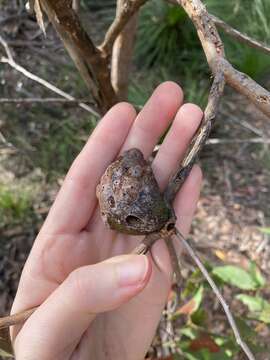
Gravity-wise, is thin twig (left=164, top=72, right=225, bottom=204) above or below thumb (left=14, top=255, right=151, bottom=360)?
above

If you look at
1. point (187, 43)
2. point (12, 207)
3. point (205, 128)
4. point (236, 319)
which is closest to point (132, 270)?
point (205, 128)

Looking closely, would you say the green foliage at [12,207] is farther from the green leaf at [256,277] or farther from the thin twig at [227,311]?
the thin twig at [227,311]

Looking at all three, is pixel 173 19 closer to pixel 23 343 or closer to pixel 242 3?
pixel 242 3

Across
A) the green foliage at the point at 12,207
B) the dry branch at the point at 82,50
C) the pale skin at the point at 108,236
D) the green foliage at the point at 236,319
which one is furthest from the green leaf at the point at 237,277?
the green foliage at the point at 12,207

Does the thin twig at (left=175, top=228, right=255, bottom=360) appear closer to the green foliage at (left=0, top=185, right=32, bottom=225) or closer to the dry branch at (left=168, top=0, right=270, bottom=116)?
the dry branch at (left=168, top=0, right=270, bottom=116)

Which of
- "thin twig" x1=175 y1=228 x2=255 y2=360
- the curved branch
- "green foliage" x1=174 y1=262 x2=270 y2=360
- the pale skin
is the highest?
the curved branch

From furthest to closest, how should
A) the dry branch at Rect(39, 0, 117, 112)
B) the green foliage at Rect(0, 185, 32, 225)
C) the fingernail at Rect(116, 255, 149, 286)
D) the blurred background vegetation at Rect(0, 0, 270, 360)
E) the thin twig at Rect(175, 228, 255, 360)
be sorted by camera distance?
1. the green foliage at Rect(0, 185, 32, 225)
2. the blurred background vegetation at Rect(0, 0, 270, 360)
3. the dry branch at Rect(39, 0, 117, 112)
4. the fingernail at Rect(116, 255, 149, 286)
5. the thin twig at Rect(175, 228, 255, 360)

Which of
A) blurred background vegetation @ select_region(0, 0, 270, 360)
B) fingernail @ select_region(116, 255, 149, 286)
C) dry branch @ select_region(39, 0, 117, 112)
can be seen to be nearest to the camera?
fingernail @ select_region(116, 255, 149, 286)

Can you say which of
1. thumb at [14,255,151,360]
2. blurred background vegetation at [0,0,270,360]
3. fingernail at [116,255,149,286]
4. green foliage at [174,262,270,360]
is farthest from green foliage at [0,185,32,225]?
fingernail at [116,255,149,286]
